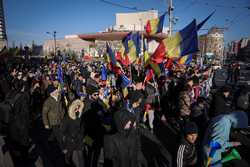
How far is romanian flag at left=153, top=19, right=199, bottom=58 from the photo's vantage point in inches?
283

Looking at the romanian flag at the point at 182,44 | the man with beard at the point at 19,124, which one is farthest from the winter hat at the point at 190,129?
the romanian flag at the point at 182,44

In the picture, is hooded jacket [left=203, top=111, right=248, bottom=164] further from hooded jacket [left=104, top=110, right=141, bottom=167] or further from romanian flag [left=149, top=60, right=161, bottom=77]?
romanian flag [left=149, top=60, right=161, bottom=77]

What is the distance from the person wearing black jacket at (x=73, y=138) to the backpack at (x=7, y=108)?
204cm

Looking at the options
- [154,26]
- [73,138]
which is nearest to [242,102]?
[73,138]

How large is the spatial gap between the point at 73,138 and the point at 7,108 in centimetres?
271

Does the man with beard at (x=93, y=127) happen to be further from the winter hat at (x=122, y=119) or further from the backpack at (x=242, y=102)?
the backpack at (x=242, y=102)

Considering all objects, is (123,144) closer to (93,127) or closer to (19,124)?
(93,127)

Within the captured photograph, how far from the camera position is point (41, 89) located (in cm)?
932

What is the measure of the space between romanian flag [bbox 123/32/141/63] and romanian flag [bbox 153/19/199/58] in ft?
8.76

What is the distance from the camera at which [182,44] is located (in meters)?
7.38

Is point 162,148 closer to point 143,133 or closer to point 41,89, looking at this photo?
point 143,133

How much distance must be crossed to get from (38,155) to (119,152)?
3455mm

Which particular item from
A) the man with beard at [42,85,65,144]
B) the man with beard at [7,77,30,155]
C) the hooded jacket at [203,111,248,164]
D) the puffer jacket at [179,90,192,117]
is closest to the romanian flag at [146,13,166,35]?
the puffer jacket at [179,90,192,117]

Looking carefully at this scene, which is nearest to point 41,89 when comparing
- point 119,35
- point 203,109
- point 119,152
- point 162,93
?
point 162,93
